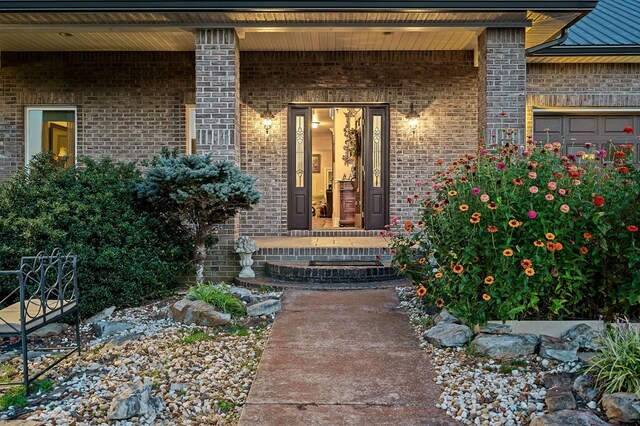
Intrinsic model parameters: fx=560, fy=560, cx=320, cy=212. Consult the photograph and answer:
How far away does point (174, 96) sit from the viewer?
892cm

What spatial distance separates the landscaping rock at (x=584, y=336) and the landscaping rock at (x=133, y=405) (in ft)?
9.36

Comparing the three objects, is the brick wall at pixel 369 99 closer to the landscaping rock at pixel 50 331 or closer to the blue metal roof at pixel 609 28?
the blue metal roof at pixel 609 28

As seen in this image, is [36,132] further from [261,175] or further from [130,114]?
[261,175]

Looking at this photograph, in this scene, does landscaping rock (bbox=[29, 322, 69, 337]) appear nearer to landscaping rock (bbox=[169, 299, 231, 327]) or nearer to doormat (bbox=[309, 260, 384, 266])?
landscaping rock (bbox=[169, 299, 231, 327])

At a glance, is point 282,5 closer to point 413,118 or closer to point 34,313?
point 413,118

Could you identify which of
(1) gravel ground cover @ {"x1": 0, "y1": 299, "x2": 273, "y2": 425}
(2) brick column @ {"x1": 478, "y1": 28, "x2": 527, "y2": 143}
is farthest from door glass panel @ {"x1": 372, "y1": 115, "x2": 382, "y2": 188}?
(1) gravel ground cover @ {"x1": 0, "y1": 299, "x2": 273, "y2": 425}

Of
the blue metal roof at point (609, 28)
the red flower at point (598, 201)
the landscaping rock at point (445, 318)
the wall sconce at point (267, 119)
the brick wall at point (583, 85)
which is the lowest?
the landscaping rock at point (445, 318)

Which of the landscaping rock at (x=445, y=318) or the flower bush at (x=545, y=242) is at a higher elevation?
the flower bush at (x=545, y=242)

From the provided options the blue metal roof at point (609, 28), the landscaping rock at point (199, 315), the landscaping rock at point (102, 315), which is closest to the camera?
the landscaping rock at point (199, 315)

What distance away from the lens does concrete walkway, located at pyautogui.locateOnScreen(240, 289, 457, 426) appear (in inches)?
120

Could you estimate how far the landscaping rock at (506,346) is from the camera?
387 cm

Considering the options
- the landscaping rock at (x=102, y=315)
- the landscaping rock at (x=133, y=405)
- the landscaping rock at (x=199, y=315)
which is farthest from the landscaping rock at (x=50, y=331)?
the landscaping rock at (x=133, y=405)

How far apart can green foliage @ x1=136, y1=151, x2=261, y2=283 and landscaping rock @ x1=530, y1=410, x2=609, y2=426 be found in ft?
12.6

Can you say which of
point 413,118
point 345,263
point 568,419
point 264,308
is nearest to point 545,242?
point 568,419
